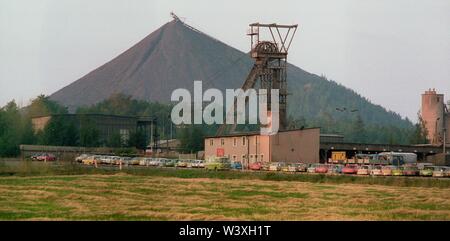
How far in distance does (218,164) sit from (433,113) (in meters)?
82.4

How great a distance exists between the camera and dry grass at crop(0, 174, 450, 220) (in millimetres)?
32906

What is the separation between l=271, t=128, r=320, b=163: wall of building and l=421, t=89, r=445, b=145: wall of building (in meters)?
57.6

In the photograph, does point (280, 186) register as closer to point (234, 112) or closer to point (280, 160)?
point (280, 160)

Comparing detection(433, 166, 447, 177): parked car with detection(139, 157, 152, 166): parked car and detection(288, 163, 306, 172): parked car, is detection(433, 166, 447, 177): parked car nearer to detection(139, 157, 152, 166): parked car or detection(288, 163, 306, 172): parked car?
detection(288, 163, 306, 172): parked car

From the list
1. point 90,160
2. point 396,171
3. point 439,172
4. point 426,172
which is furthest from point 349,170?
point 90,160

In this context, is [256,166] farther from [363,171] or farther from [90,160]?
[90,160]

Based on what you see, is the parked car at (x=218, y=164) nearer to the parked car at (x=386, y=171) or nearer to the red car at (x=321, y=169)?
the red car at (x=321, y=169)

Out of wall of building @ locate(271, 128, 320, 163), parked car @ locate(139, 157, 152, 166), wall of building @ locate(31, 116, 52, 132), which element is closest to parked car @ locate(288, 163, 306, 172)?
wall of building @ locate(271, 128, 320, 163)

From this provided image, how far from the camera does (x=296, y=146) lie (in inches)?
3698

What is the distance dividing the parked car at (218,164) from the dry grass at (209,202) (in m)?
24.7
